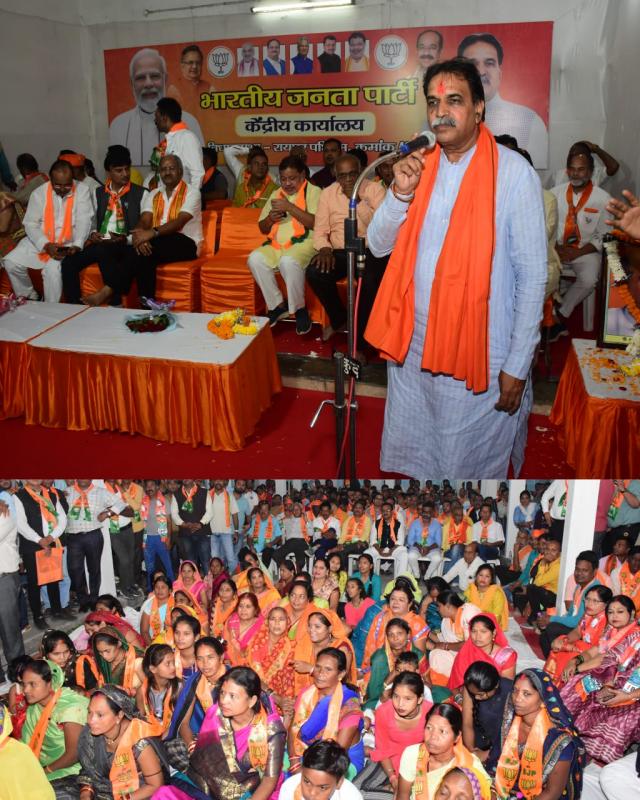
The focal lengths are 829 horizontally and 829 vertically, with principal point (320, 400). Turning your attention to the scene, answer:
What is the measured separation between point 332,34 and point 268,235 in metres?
1.64

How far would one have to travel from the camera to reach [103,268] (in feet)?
15.5

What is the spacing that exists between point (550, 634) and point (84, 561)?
1.24 meters

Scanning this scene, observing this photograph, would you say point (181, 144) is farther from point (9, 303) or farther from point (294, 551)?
point (294, 551)

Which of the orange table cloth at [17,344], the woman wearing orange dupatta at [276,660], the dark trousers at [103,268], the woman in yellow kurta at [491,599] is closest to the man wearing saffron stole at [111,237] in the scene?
the dark trousers at [103,268]

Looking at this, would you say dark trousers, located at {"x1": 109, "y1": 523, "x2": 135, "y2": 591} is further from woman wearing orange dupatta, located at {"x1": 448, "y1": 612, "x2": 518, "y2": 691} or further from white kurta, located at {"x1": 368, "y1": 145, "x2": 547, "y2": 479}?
woman wearing orange dupatta, located at {"x1": 448, "y1": 612, "x2": 518, "y2": 691}

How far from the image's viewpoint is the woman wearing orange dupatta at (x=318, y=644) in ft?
6.87

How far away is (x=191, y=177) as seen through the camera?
16.3 ft

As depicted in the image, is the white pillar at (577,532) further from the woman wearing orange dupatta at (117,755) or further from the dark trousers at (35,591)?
the dark trousers at (35,591)

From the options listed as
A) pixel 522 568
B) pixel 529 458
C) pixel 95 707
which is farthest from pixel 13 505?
pixel 529 458

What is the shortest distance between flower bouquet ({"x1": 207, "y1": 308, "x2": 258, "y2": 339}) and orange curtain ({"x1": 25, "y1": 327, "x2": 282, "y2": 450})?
6 centimetres

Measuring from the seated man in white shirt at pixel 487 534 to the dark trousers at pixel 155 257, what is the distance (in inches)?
116

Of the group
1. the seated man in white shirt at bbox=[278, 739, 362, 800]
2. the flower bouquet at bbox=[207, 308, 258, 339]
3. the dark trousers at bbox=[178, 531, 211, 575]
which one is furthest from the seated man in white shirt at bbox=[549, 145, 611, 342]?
the seated man in white shirt at bbox=[278, 739, 362, 800]

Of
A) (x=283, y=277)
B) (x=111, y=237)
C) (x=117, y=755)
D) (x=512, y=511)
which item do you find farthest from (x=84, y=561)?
(x=111, y=237)

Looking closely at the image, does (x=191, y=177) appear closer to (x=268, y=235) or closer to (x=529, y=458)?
(x=268, y=235)
